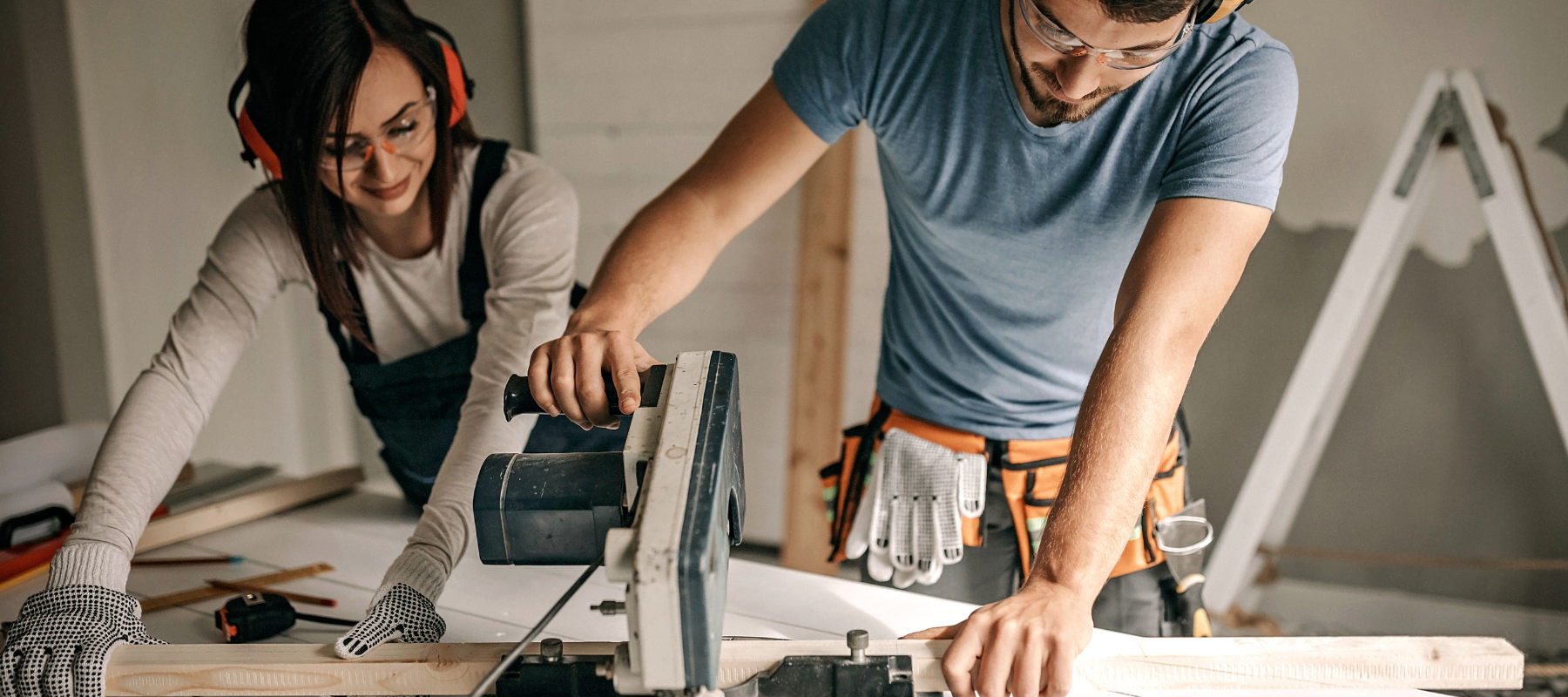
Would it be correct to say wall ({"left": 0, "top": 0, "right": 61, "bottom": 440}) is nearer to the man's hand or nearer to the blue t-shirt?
the blue t-shirt

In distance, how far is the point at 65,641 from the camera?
3.23ft

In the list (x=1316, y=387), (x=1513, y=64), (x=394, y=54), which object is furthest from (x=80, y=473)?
(x=1513, y=64)

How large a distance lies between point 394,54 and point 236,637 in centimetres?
78

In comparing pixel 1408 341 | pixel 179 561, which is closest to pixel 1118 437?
pixel 179 561

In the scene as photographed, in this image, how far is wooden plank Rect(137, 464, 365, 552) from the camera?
1.55 meters

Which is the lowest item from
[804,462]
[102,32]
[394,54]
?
[804,462]

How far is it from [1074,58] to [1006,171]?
8.3 inches

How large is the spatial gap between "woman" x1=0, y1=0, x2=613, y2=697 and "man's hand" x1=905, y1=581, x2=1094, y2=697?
61cm

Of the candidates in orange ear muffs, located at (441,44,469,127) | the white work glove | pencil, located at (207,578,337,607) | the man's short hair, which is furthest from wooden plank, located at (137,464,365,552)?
the man's short hair

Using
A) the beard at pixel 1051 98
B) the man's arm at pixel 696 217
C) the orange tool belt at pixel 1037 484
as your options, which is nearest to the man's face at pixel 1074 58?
the beard at pixel 1051 98

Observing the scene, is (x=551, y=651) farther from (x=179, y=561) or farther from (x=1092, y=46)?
(x=179, y=561)

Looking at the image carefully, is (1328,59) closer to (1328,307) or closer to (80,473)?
(1328,307)

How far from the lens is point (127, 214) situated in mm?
2453

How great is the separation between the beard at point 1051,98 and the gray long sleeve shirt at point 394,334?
691mm
